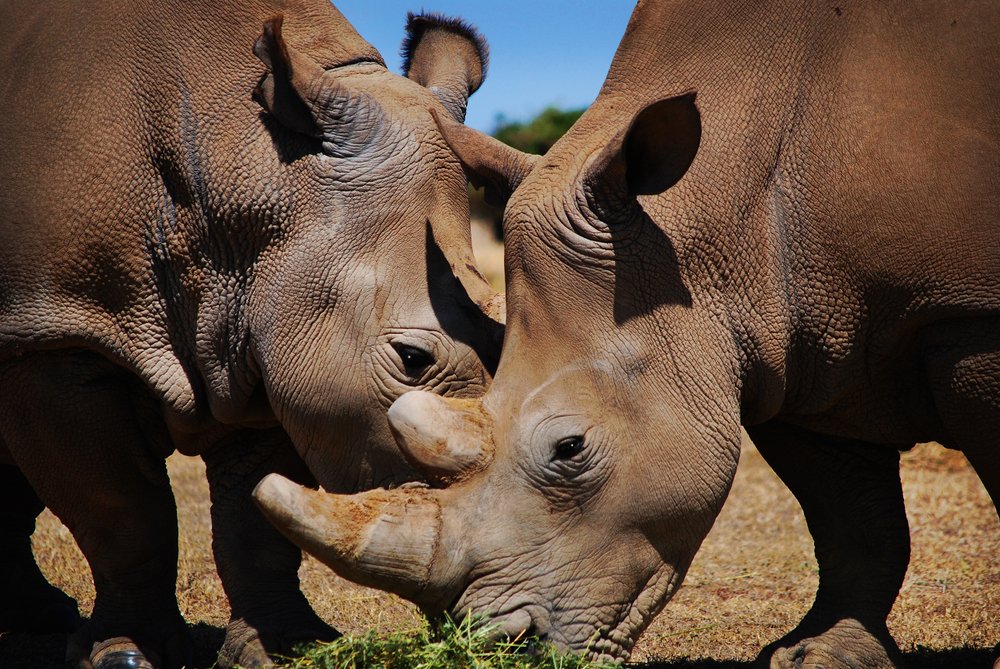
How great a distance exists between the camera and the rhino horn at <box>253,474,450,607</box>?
3713 mm

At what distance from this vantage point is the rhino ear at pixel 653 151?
3.81 m

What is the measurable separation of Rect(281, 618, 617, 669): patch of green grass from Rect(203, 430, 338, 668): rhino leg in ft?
3.89

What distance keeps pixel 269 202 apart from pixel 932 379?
231 centimetres

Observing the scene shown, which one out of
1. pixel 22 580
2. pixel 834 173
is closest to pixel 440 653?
pixel 834 173

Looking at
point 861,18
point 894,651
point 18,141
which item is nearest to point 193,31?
point 18,141

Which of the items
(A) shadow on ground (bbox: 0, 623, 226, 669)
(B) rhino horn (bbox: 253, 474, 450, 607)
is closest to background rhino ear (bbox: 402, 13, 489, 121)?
(B) rhino horn (bbox: 253, 474, 450, 607)

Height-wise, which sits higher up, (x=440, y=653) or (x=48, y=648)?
(x=440, y=653)

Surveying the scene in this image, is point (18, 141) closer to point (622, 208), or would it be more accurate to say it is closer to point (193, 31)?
point (193, 31)

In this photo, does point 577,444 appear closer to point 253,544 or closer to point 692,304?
point 692,304

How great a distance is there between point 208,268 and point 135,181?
0.41m

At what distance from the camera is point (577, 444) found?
3910 millimetres

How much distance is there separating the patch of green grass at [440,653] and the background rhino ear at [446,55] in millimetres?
2244

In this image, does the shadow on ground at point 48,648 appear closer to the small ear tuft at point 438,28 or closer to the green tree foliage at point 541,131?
the small ear tuft at point 438,28

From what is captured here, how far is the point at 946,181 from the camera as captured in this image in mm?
3979
